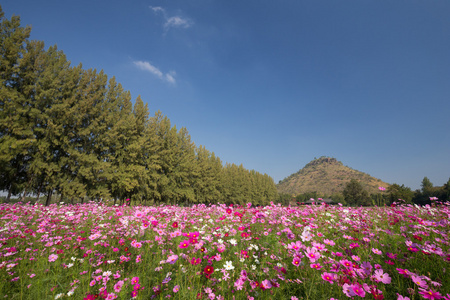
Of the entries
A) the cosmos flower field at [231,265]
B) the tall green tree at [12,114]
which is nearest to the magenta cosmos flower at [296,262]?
the cosmos flower field at [231,265]

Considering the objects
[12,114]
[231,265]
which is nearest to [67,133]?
[12,114]

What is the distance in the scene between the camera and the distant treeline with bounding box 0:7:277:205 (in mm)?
15750

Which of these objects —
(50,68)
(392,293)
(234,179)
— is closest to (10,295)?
(392,293)

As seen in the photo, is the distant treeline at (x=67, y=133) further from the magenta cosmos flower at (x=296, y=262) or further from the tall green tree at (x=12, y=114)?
the magenta cosmos flower at (x=296, y=262)

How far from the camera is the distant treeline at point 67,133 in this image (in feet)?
51.7

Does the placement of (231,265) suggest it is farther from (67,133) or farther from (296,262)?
(67,133)

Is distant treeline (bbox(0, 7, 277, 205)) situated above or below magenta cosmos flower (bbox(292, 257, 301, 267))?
above

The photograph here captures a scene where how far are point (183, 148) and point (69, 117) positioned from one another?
17.0m

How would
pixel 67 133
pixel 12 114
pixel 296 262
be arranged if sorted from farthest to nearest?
pixel 67 133 < pixel 12 114 < pixel 296 262

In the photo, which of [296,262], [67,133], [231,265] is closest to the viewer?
[296,262]

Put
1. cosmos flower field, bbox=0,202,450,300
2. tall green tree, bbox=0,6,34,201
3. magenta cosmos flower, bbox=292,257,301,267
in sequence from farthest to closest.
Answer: tall green tree, bbox=0,6,34,201 < cosmos flower field, bbox=0,202,450,300 < magenta cosmos flower, bbox=292,257,301,267

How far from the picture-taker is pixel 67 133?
1803 centimetres

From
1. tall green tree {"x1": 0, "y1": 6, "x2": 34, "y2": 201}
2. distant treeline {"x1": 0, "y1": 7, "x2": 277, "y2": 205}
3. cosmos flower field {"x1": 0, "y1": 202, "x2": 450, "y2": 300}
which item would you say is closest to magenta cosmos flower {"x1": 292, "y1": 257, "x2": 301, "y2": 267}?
cosmos flower field {"x1": 0, "y1": 202, "x2": 450, "y2": 300}

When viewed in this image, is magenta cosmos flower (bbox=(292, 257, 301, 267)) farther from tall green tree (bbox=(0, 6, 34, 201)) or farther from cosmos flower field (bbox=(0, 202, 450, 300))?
tall green tree (bbox=(0, 6, 34, 201))
